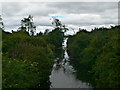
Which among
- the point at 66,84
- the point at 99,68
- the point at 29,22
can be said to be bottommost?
the point at 66,84

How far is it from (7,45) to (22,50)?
319 inches

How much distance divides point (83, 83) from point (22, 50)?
20.7 meters

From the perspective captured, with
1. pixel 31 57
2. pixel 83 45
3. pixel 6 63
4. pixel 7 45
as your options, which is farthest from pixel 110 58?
pixel 83 45

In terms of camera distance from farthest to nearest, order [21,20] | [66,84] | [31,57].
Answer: [21,20] → [66,84] → [31,57]

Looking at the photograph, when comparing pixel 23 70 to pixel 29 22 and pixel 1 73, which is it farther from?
pixel 29 22

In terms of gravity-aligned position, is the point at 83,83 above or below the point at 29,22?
below

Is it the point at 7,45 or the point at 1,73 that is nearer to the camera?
the point at 1,73

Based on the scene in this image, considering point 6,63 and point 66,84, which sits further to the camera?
point 66,84

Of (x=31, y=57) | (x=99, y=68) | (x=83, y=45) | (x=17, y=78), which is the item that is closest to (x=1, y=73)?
(x=17, y=78)

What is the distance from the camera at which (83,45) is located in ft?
310

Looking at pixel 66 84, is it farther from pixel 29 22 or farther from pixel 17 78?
pixel 29 22

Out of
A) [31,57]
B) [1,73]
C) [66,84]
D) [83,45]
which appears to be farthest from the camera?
[83,45]

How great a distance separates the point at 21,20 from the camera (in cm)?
14462

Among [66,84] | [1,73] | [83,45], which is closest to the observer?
[1,73]
